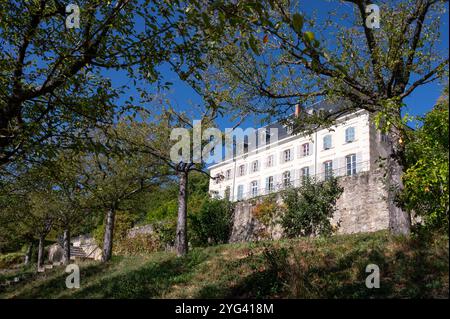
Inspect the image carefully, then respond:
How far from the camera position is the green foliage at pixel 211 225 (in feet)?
79.7

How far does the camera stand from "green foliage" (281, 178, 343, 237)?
19.6 metres

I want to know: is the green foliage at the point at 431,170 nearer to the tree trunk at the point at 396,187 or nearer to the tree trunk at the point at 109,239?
the tree trunk at the point at 396,187

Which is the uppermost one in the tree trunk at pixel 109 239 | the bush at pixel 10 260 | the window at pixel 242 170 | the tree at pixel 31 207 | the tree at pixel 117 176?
the window at pixel 242 170

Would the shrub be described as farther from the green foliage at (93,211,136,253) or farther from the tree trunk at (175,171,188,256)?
the green foliage at (93,211,136,253)

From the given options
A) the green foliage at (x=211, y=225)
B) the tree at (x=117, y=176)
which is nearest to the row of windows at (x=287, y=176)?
the green foliage at (x=211, y=225)

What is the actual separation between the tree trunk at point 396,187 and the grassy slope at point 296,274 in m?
0.51

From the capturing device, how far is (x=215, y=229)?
2428 centimetres

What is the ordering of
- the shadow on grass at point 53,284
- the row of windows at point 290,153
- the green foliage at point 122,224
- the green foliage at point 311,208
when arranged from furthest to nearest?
the row of windows at point 290,153, the green foliage at point 122,224, the green foliage at point 311,208, the shadow on grass at point 53,284

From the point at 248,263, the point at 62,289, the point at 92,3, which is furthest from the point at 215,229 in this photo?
the point at 92,3

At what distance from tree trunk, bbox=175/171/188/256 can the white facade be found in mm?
9304

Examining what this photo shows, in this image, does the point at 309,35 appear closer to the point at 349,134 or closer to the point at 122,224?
the point at 122,224

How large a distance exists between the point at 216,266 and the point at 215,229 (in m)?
12.0
